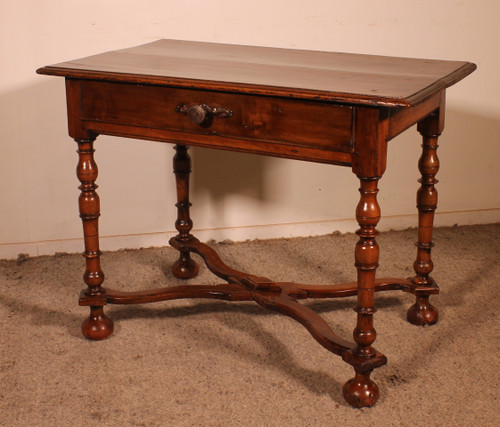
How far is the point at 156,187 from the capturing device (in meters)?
3.32

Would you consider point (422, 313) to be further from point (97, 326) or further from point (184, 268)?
point (97, 326)

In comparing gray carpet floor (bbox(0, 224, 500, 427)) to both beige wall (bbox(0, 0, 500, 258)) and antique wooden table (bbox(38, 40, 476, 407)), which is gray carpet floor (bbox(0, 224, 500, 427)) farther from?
beige wall (bbox(0, 0, 500, 258))

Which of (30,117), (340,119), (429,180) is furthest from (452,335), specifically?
(30,117)

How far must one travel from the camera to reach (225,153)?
3.32 metres

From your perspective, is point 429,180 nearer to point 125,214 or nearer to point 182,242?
point 182,242

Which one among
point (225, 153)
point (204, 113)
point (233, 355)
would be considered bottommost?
point (233, 355)

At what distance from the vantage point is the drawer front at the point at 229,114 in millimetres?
1955

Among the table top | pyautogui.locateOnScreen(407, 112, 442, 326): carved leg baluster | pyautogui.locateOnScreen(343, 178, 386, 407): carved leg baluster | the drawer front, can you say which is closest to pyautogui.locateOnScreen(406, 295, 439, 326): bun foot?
pyautogui.locateOnScreen(407, 112, 442, 326): carved leg baluster

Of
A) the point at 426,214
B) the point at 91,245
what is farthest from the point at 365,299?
the point at 91,245

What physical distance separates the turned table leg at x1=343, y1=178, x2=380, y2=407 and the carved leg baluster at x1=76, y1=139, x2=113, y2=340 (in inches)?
32.5

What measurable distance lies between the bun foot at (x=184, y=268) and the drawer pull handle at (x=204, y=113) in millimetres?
1005

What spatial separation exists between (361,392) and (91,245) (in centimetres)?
93

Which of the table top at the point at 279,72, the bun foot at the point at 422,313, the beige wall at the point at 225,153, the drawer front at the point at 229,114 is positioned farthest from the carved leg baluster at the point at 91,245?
the bun foot at the point at 422,313

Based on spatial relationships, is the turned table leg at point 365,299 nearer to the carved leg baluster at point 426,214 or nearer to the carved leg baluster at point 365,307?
the carved leg baluster at point 365,307
